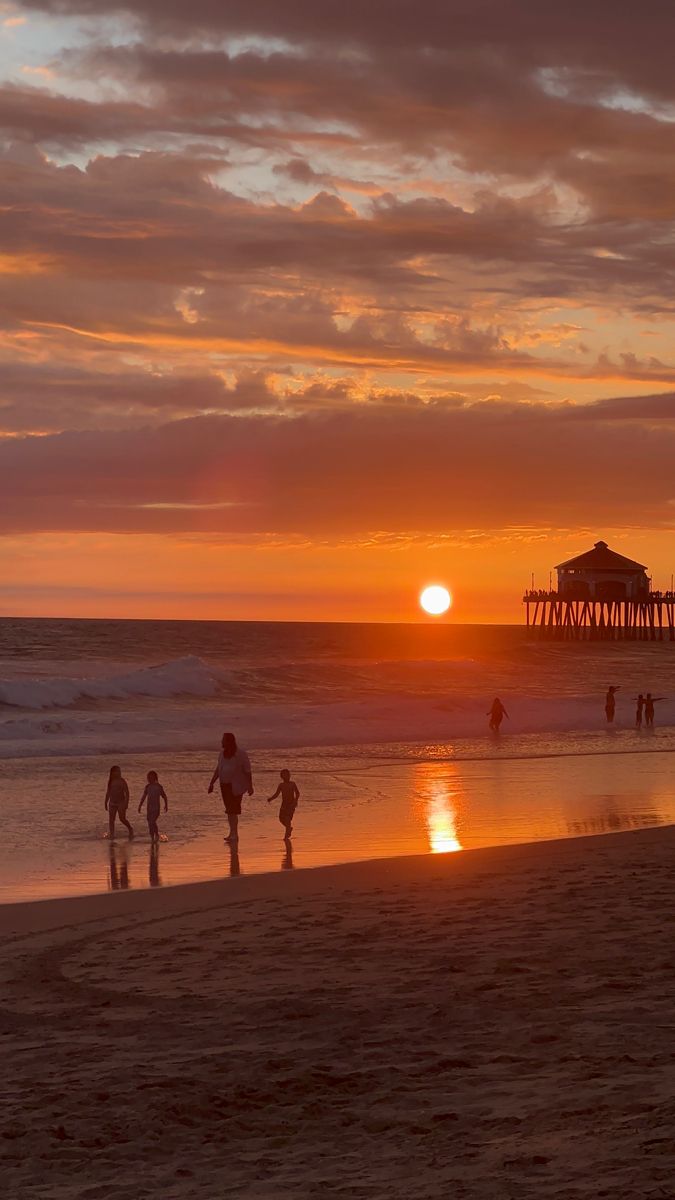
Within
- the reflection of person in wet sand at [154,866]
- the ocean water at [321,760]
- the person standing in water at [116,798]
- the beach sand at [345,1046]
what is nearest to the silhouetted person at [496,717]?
the ocean water at [321,760]

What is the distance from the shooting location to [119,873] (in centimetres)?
1562

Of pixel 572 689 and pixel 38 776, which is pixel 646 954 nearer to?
pixel 38 776

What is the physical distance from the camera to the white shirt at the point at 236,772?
1847cm

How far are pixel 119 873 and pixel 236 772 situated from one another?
3.32m

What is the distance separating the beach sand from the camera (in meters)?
5.82

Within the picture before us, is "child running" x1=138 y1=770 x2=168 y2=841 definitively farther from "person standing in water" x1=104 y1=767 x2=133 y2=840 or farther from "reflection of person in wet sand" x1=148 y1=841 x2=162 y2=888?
"person standing in water" x1=104 y1=767 x2=133 y2=840

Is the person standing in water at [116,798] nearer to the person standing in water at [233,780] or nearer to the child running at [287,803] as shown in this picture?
the person standing in water at [233,780]

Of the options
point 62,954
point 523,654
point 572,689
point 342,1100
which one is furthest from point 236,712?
point 523,654

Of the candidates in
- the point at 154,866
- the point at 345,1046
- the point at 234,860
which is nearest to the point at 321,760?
the point at 234,860

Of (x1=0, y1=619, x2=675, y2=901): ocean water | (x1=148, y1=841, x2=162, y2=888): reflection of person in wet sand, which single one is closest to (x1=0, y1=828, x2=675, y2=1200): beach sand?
(x1=148, y1=841, x2=162, y2=888): reflection of person in wet sand

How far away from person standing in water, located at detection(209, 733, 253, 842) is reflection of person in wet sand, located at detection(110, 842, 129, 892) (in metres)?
1.67

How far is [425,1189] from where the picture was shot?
217 inches

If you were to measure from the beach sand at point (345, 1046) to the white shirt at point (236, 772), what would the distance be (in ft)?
17.5

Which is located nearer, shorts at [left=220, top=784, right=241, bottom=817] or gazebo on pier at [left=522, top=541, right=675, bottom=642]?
shorts at [left=220, top=784, right=241, bottom=817]
